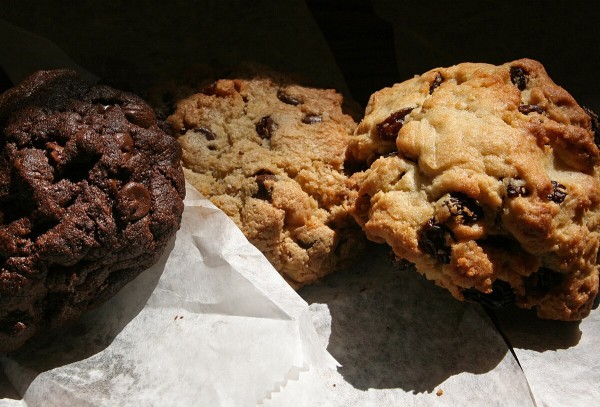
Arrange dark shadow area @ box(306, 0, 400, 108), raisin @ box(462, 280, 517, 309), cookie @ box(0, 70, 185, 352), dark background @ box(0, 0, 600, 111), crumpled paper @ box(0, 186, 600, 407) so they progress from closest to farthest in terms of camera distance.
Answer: cookie @ box(0, 70, 185, 352) → crumpled paper @ box(0, 186, 600, 407) → raisin @ box(462, 280, 517, 309) → dark background @ box(0, 0, 600, 111) → dark shadow area @ box(306, 0, 400, 108)

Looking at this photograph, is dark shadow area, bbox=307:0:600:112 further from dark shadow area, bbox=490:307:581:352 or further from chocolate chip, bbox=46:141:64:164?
chocolate chip, bbox=46:141:64:164

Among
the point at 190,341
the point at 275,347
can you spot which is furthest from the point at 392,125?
the point at 190,341

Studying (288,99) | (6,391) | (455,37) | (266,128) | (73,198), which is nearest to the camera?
(73,198)

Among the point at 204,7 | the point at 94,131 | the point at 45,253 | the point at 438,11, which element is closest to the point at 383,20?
the point at 438,11

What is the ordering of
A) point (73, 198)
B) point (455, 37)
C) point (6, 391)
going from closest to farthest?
1. point (73, 198)
2. point (6, 391)
3. point (455, 37)

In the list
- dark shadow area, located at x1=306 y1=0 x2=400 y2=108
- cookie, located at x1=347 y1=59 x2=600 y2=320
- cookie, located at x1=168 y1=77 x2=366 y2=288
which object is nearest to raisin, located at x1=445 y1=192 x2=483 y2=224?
cookie, located at x1=347 y1=59 x2=600 y2=320

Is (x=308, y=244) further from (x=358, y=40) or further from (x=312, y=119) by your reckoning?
(x=358, y=40)

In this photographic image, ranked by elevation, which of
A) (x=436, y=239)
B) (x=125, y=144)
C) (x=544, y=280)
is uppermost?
(x=125, y=144)
